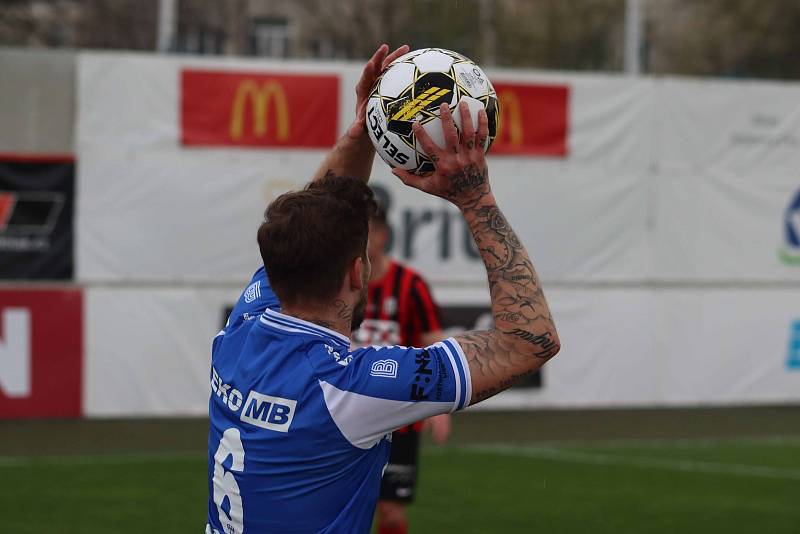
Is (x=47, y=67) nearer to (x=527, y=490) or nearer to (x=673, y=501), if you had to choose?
(x=527, y=490)

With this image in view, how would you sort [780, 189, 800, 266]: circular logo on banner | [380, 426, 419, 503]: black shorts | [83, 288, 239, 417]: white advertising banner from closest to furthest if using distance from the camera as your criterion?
[380, 426, 419, 503]: black shorts
[83, 288, 239, 417]: white advertising banner
[780, 189, 800, 266]: circular logo on banner

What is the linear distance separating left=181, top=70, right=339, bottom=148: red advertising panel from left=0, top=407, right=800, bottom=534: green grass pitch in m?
2.81

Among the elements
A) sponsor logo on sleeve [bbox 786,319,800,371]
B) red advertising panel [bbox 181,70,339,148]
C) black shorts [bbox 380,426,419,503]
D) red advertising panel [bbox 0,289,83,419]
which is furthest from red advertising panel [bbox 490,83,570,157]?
black shorts [bbox 380,426,419,503]

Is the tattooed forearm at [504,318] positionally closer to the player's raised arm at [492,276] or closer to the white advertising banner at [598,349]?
the player's raised arm at [492,276]

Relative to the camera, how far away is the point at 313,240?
112 inches

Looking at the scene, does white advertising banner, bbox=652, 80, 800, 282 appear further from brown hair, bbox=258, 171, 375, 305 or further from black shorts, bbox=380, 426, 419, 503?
brown hair, bbox=258, 171, 375, 305

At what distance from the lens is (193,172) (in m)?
11.2

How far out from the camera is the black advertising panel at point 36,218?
10.8 metres

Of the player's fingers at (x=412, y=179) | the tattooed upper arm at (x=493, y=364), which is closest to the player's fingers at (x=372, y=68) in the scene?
Answer: the player's fingers at (x=412, y=179)

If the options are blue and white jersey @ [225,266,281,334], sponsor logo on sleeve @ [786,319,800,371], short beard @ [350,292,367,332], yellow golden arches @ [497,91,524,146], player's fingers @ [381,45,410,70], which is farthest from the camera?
sponsor logo on sleeve @ [786,319,800,371]

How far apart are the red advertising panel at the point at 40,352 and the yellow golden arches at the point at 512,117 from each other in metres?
4.38

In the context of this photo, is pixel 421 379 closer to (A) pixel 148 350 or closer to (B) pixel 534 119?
(A) pixel 148 350

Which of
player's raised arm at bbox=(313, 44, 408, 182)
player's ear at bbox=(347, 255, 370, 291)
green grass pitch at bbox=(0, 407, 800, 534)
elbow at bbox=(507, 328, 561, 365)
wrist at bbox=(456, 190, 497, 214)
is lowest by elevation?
green grass pitch at bbox=(0, 407, 800, 534)

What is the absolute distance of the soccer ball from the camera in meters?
3.06
